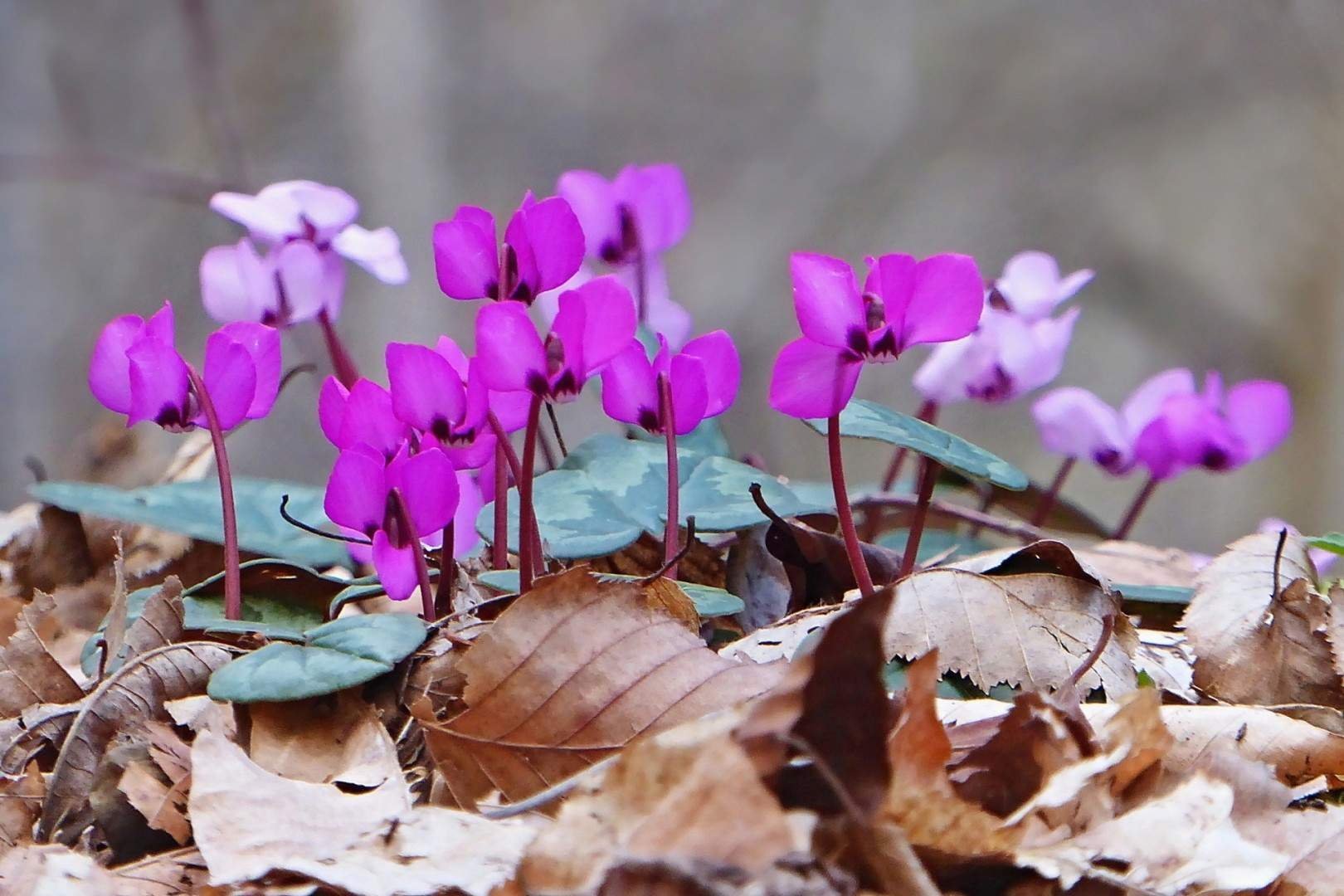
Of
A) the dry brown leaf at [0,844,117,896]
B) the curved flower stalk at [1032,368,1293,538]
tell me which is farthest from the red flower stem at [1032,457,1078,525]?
the dry brown leaf at [0,844,117,896]

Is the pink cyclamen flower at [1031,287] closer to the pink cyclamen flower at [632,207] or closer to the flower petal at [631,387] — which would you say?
the pink cyclamen flower at [632,207]

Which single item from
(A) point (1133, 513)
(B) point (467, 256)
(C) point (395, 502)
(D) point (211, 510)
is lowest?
(A) point (1133, 513)

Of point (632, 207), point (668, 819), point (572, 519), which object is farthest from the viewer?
point (632, 207)

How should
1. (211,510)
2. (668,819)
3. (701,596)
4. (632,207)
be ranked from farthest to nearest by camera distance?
(211,510) → (632,207) → (701,596) → (668,819)

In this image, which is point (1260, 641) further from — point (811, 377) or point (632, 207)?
point (632, 207)

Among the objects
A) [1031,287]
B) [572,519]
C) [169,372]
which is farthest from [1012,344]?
[169,372]

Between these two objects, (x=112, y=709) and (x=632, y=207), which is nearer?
(x=112, y=709)

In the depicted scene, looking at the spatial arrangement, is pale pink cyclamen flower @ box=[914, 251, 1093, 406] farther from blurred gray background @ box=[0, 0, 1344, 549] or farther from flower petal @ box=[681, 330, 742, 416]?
blurred gray background @ box=[0, 0, 1344, 549]

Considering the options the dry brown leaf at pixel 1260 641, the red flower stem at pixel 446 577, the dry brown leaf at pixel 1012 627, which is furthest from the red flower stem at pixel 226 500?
the dry brown leaf at pixel 1260 641
